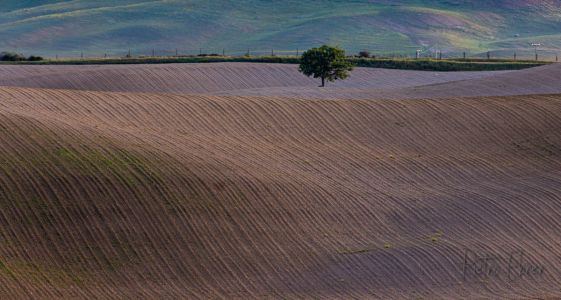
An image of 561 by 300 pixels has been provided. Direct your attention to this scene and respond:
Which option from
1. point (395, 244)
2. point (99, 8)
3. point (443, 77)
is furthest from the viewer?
point (99, 8)

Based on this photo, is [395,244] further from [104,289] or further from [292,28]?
[292,28]

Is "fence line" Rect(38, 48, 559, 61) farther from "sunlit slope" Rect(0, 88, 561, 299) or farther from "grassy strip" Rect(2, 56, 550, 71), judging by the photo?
"sunlit slope" Rect(0, 88, 561, 299)

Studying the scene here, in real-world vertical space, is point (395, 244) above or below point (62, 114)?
below

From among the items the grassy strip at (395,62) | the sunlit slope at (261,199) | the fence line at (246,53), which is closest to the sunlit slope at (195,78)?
the grassy strip at (395,62)

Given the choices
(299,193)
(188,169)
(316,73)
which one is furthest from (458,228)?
(316,73)

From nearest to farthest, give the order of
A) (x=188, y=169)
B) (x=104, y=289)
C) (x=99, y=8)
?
(x=104, y=289) → (x=188, y=169) → (x=99, y=8)

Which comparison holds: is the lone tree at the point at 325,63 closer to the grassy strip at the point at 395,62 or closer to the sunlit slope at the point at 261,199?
the grassy strip at the point at 395,62

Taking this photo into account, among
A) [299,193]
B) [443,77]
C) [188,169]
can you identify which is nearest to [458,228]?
[299,193]

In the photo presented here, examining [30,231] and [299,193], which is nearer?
[30,231]

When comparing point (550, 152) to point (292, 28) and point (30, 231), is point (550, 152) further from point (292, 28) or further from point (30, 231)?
point (292, 28)
